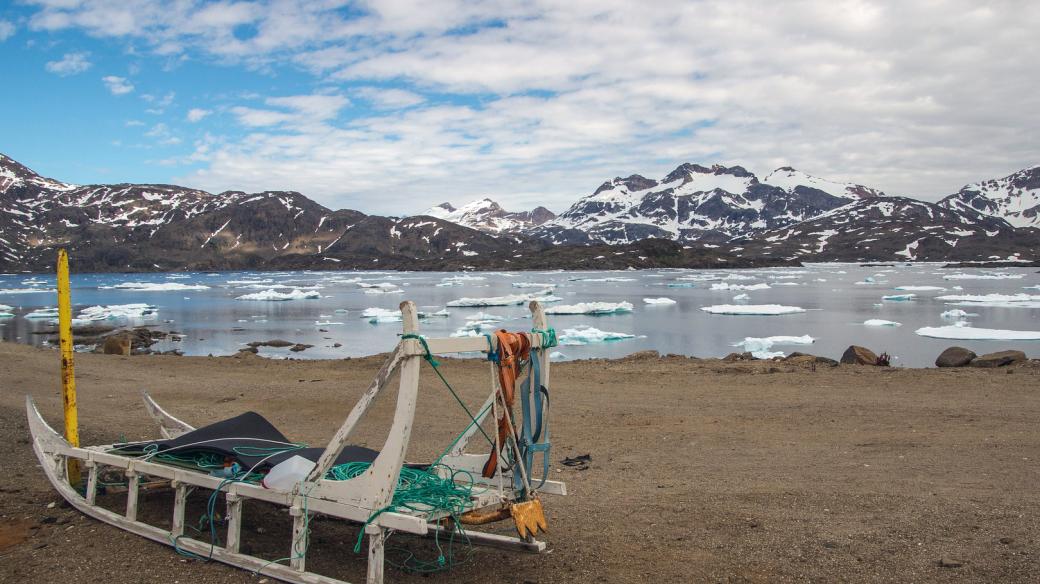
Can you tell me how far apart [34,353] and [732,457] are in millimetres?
19394

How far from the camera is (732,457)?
8219mm

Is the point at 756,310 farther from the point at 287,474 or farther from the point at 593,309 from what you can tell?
the point at 287,474

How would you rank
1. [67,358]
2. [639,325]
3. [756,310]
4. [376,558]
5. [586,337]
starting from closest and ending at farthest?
Answer: [376,558]
[67,358]
[586,337]
[639,325]
[756,310]

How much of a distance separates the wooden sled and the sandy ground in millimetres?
119

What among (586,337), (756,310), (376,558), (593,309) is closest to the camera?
(376,558)

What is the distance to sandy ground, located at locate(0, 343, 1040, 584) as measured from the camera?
4.74m

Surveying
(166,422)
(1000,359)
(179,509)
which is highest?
(166,422)

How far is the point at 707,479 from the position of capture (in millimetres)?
7152

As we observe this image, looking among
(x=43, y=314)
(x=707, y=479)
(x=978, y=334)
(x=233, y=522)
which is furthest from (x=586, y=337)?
(x=43, y=314)

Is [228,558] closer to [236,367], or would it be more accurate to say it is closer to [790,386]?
[790,386]

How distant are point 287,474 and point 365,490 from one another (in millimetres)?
736

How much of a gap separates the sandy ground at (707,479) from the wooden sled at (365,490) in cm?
12

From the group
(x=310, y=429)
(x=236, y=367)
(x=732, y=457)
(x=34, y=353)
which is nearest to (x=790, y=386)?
(x=732, y=457)

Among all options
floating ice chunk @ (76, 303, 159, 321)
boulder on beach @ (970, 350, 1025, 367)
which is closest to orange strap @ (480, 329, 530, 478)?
boulder on beach @ (970, 350, 1025, 367)
